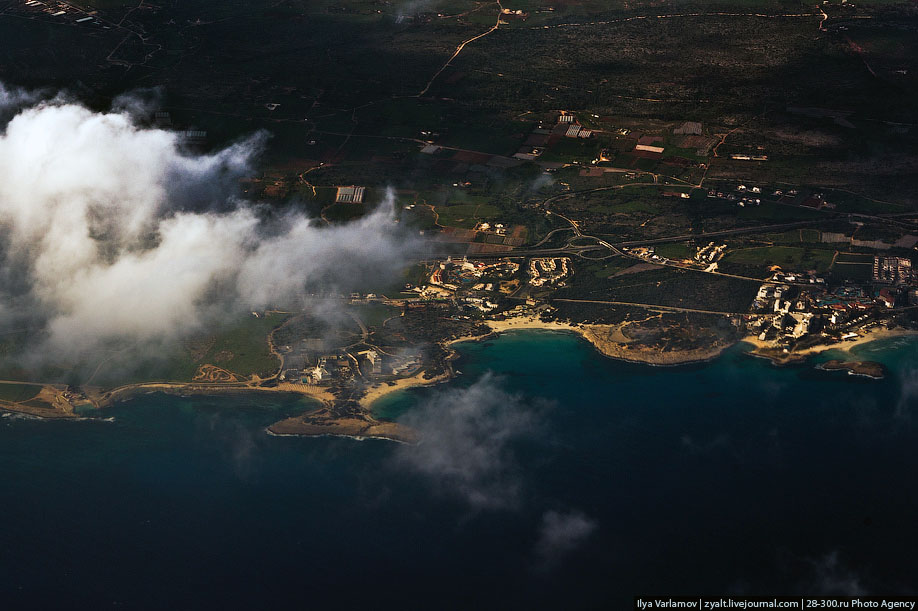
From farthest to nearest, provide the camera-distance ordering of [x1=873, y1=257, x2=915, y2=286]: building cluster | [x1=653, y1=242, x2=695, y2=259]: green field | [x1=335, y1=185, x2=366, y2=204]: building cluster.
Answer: [x1=335, y1=185, x2=366, y2=204]: building cluster < [x1=653, y1=242, x2=695, y2=259]: green field < [x1=873, y1=257, x2=915, y2=286]: building cluster

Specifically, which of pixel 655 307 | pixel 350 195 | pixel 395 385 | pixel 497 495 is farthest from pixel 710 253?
pixel 497 495

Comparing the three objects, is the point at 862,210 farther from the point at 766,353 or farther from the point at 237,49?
the point at 237,49

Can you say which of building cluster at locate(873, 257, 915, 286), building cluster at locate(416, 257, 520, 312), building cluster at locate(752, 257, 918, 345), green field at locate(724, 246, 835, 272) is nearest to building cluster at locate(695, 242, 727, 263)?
green field at locate(724, 246, 835, 272)

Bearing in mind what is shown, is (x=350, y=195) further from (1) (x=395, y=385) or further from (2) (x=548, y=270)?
(1) (x=395, y=385)

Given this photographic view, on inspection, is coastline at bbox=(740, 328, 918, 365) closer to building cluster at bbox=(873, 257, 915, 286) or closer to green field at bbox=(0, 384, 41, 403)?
building cluster at bbox=(873, 257, 915, 286)

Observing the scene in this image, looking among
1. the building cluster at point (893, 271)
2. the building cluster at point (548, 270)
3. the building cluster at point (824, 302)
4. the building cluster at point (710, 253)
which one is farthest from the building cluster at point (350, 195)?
the building cluster at point (893, 271)

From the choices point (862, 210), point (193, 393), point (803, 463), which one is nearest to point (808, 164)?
point (862, 210)
